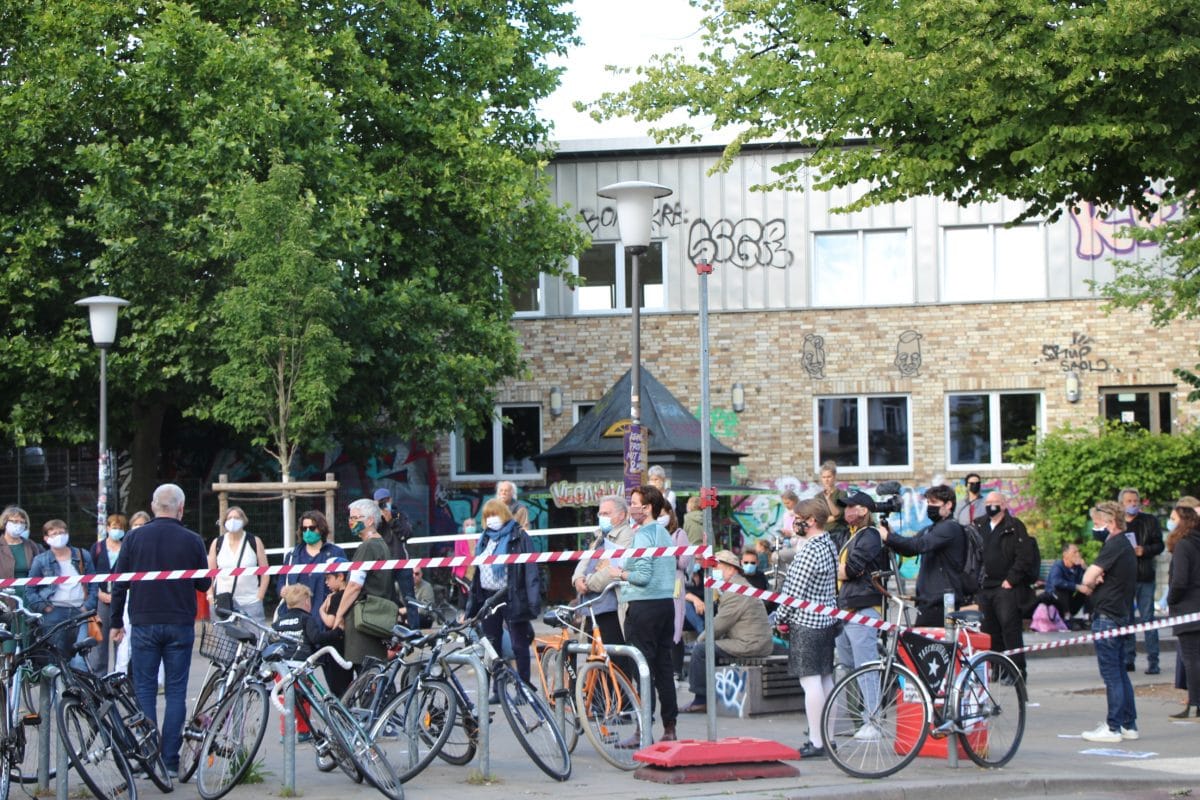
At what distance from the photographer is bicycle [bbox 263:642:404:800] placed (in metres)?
9.14

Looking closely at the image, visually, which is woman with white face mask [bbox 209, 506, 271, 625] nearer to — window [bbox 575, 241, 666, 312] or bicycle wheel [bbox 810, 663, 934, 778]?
bicycle wheel [bbox 810, 663, 934, 778]

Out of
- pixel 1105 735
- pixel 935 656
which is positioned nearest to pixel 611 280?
pixel 1105 735

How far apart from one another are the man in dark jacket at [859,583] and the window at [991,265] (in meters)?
19.6

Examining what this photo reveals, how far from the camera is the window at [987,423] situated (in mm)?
29906

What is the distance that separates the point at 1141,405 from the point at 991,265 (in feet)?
12.6

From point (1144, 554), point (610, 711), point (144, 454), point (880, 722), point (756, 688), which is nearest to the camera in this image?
point (880, 722)

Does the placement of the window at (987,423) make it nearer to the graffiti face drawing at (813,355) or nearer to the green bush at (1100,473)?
the green bush at (1100,473)

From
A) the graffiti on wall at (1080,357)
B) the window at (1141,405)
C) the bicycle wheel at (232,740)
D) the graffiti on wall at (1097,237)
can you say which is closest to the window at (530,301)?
the graffiti on wall at (1080,357)

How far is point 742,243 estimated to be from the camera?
30406mm

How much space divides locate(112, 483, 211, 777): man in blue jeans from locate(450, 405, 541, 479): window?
2106cm

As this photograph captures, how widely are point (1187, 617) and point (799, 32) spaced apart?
6.93m

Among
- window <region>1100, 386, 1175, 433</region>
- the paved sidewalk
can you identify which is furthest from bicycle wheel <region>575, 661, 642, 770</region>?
A: window <region>1100, 386, 1175, 433</region>

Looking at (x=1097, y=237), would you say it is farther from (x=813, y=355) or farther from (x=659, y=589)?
(x=659, y=589)

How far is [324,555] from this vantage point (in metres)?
11.8
